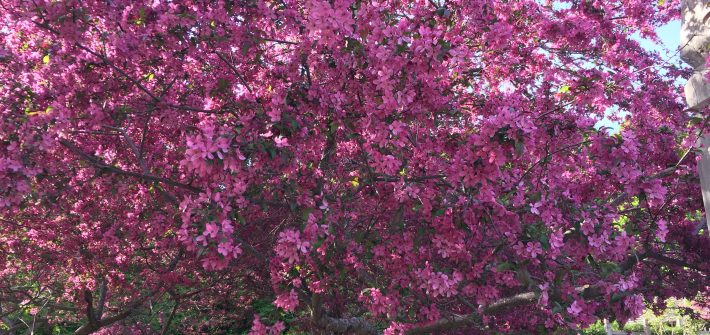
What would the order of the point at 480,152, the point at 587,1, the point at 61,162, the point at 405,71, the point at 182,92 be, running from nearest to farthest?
the point at 480,152, the point at 405,71, the point at 61,162, the point at 182,92, the point at 587,1

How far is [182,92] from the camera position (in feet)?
16.2

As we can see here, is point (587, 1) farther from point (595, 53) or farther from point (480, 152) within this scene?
point (480, 152)

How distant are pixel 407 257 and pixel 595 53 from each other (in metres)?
4.40

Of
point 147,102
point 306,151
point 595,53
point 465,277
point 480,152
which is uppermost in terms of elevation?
point 595,53

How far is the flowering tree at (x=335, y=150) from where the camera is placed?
133 inches

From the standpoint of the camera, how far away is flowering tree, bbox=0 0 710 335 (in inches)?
133

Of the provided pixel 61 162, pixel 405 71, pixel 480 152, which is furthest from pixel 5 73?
pixel 480 152

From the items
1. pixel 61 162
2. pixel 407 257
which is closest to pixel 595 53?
pixel 407 257

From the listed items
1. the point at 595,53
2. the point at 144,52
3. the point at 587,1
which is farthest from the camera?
the point at 595,53

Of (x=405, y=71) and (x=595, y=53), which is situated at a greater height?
(x=595, y=53)

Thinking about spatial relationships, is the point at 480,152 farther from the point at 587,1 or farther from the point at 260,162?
the point at 587,1

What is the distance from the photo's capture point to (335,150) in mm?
4691

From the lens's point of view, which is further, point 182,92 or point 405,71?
point 182,92

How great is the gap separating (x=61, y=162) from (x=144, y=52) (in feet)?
4.51
